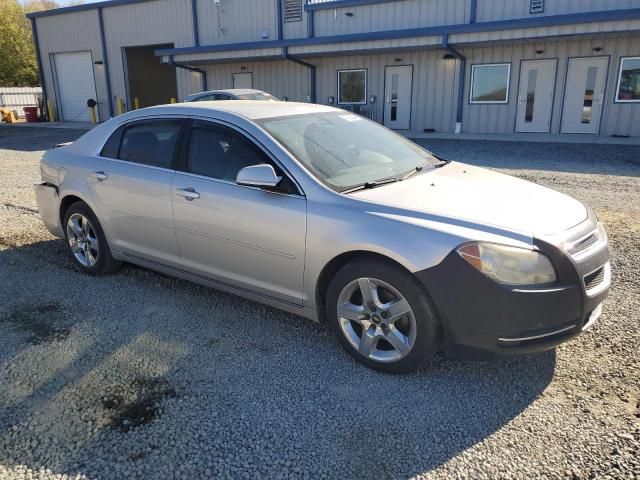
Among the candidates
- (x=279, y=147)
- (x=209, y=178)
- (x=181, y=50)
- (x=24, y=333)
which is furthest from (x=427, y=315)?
(x=181, y=50)

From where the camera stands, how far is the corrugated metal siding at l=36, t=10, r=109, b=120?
87.7 ft

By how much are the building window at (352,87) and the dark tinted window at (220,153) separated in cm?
1703

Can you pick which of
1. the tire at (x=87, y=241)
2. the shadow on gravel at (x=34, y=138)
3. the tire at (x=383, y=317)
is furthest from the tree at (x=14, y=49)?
the tire at (x=383, y=317)

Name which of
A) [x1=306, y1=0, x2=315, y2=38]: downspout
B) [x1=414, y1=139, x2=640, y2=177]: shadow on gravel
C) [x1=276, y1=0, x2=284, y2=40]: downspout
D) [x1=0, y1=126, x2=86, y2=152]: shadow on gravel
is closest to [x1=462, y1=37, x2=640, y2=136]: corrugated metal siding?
[x1=414, y1=139, x2=640, y2=177]: shadow on gravel

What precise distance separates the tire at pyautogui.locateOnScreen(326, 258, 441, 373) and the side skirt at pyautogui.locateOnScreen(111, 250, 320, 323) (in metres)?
0.23

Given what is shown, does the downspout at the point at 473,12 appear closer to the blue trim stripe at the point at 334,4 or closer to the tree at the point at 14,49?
the blue trim stripe at the point at 334,4

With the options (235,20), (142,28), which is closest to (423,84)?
(235,20)

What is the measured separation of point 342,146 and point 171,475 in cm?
248

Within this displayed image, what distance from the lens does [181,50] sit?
22312 mm

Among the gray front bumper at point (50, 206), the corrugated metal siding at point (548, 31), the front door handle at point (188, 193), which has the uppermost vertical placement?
the corrugated metal siding at point (548, 31)

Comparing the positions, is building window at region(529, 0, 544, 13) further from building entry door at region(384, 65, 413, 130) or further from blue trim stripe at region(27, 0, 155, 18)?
blue trim stripe at region(27, 0, 155, 18)

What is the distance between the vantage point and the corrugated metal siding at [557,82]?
15.8 m

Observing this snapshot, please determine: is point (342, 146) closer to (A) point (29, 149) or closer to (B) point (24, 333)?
(B) point (24, 333)

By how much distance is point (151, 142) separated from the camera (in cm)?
441
